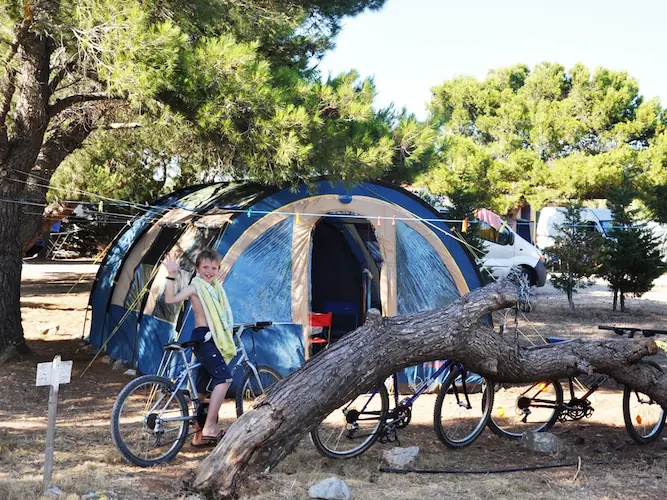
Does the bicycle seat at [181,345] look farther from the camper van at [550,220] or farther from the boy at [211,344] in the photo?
the camper van at [550,220]

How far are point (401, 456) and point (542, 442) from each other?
1.16 m

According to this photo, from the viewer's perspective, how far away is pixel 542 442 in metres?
5.48

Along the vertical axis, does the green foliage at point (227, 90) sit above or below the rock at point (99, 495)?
above

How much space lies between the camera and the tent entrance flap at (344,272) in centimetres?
867

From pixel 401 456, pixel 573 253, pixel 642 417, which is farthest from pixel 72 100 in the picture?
pixel 573 253

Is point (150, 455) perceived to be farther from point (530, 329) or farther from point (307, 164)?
point (530, 329)

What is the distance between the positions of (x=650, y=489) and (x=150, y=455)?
9.90ft

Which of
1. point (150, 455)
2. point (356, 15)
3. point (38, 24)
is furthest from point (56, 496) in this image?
point (356, 15)

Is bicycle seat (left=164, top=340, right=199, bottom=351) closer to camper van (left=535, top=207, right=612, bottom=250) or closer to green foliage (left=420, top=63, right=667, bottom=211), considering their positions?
green foliage (left=420, top=63, right=667, bottom=211)

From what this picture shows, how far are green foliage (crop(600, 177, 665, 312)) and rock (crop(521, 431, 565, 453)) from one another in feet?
28.3

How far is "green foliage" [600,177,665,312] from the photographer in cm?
1359

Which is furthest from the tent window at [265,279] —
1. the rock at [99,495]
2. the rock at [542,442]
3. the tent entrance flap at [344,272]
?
the rock at [99,495]

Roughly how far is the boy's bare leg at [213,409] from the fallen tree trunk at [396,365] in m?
0.52

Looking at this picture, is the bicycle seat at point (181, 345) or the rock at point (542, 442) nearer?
the bicycle seat at point (181, 345)
